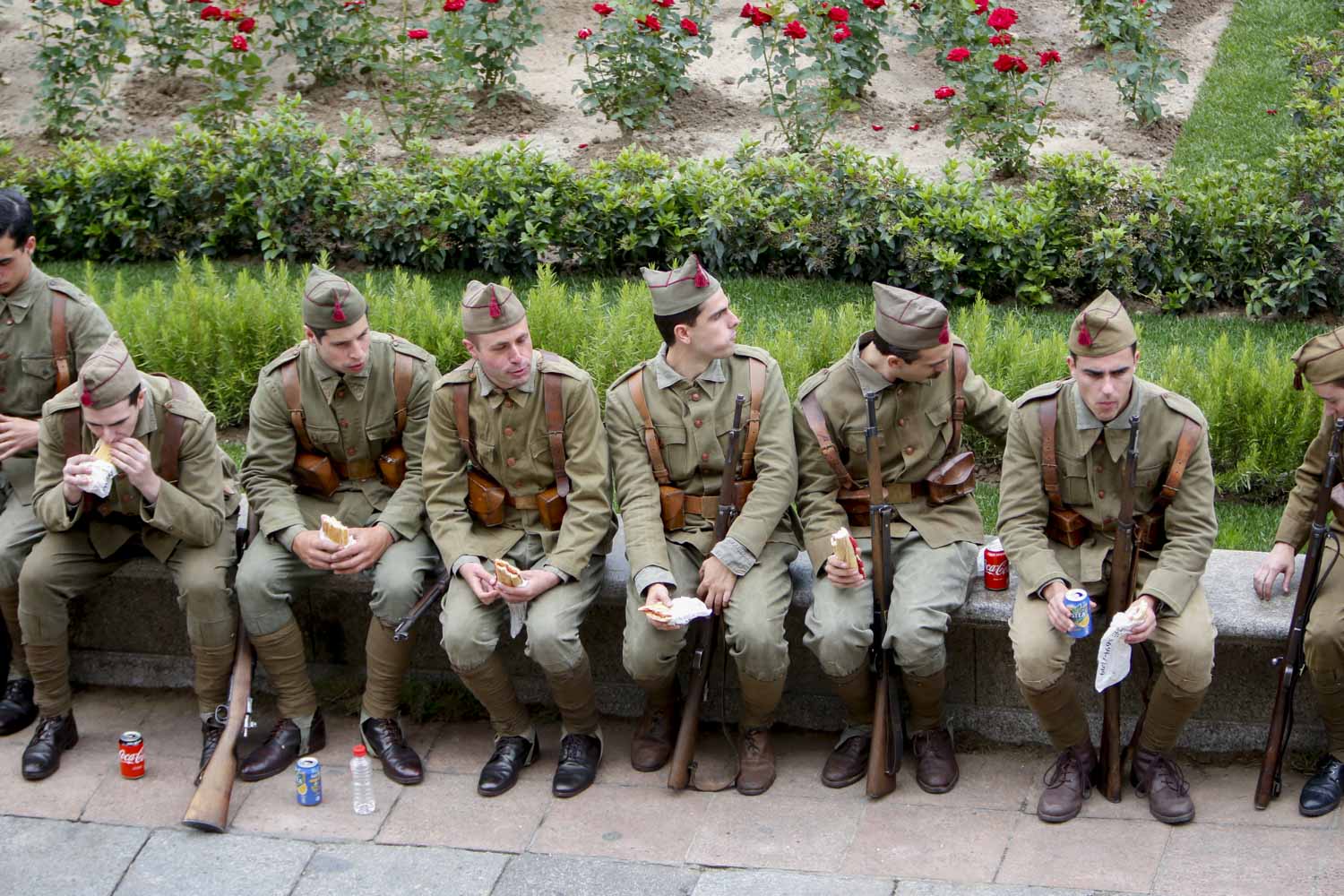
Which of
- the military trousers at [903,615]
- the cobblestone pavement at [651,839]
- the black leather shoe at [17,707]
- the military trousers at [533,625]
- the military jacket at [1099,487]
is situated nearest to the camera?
the cobblestone pavement at [651,839]

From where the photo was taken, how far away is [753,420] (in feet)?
20.6

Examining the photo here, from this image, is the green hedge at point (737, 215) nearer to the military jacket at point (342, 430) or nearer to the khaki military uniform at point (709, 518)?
the khaki military uniform at point (709, 518)

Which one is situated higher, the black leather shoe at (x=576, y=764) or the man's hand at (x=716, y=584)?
the man's hand at (x=716, y=584)

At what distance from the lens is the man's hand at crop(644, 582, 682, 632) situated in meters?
6.00

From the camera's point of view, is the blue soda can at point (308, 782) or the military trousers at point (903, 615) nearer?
the military trousers at point (903, 615)

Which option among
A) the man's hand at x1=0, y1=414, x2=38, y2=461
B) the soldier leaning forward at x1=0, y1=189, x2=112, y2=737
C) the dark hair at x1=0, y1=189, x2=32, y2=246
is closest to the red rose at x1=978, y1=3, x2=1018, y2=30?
the soldier leaning forward at x1=0, y1=189, x2=112, y2=737

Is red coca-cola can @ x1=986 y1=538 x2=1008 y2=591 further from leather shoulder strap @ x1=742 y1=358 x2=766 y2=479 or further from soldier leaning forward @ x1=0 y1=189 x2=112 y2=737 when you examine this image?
soldier leaning forward @ x1=0 y1=189 x2=112 y2=737

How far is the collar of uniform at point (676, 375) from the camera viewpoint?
6359 mm

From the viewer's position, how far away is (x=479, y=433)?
21.2ft

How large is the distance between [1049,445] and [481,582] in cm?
209

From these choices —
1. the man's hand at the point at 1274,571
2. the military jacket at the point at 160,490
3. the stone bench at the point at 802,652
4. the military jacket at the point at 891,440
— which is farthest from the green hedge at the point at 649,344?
the military jacket at the point at 160,490

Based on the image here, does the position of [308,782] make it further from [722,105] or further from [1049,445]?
[722,105]

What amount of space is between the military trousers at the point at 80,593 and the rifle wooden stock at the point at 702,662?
181 centimetres

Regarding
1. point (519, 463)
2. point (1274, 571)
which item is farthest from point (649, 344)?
point (1274, 571)
